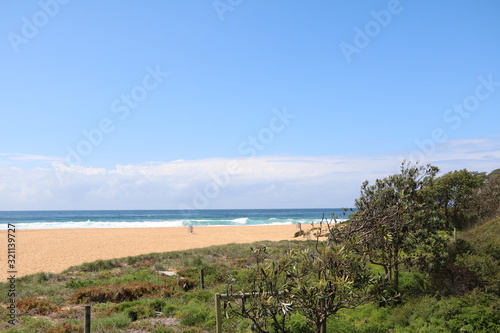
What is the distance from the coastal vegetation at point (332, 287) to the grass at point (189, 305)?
40 millimetres

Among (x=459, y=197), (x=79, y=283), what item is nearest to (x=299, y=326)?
(x=79, y=283)

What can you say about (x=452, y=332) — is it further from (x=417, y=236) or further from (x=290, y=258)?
(x=290, y=258)

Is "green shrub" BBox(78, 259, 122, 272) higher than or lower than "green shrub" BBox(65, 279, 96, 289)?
higher

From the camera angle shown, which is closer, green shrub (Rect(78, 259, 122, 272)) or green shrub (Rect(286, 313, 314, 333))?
green shrub (Rect(286, 313, 314, 333))

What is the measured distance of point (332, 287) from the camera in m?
6.34

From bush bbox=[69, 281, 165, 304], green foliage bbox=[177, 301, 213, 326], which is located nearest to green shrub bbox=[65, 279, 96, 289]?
bush bbox=[69, 281, 165, 304]

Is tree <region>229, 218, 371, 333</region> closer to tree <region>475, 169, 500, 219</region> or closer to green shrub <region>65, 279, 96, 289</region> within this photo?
green shrub <region>65, 279, 96, 289</region>

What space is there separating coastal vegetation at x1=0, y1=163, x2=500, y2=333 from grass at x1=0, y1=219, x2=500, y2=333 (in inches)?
1.6

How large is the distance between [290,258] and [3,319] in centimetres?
1119

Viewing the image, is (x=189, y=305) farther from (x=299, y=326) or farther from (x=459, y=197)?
(x=459, y=197)

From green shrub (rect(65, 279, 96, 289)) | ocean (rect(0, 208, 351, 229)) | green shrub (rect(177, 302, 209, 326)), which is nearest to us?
green shrub (rect(177, 302, 209, 326))

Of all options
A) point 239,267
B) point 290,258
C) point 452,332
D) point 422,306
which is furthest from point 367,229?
point 239,267

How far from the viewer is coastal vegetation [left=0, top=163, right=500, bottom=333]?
6.36 metres

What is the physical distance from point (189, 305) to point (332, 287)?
888 cm
